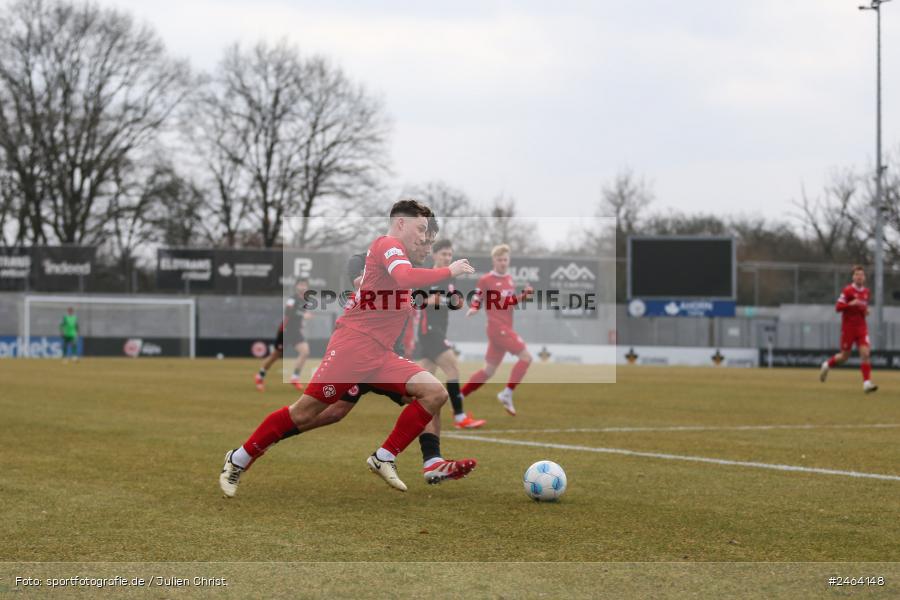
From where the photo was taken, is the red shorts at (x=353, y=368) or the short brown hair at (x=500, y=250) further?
the short brown hair at (x=500, y=250)

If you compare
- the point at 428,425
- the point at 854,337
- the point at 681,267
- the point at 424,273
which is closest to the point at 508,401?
the point at 428,425

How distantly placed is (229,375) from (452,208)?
39.8 metres

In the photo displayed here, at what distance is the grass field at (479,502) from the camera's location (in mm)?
5180

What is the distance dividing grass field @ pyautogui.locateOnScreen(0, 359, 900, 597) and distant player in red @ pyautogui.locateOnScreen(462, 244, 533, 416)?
1146mm

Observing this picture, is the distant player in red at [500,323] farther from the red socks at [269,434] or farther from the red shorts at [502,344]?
the red socks at [269,434]

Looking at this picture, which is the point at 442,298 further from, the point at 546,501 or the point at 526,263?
the point at 526,263

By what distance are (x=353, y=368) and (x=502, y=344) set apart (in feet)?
25.6

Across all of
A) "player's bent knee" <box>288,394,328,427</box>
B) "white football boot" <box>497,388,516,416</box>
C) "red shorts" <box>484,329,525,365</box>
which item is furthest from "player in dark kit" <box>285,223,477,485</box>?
"white football boot" <box>497,388,516,416</box>

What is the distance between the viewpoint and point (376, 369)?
7.32m

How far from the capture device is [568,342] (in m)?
48.0

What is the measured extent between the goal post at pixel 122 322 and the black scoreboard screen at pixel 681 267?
19839 mm

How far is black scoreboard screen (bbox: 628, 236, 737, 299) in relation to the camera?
156 ft

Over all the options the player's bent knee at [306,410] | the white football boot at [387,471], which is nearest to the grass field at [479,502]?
the white football boot at [387,471]

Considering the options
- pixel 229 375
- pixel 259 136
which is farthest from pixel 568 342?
pixel 229 375
